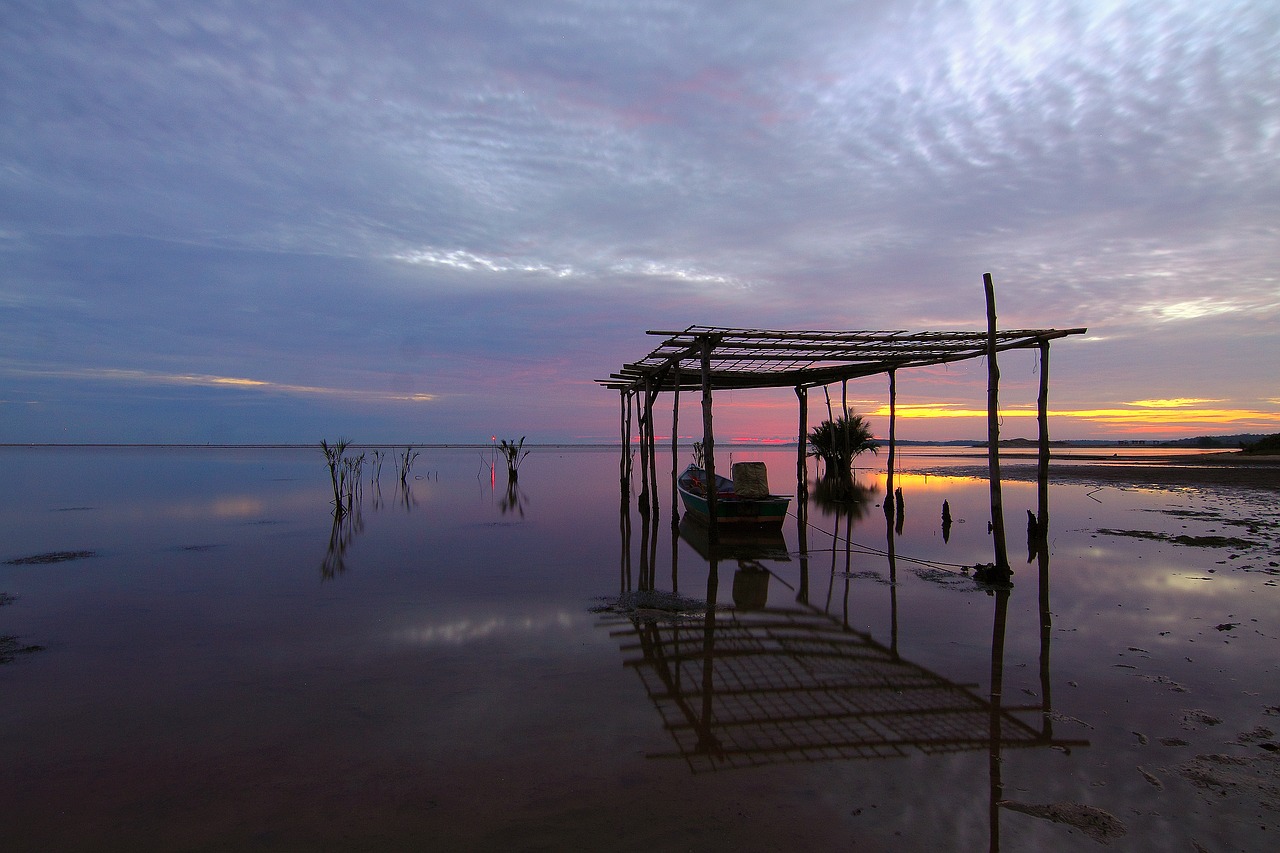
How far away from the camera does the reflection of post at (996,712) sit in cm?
337

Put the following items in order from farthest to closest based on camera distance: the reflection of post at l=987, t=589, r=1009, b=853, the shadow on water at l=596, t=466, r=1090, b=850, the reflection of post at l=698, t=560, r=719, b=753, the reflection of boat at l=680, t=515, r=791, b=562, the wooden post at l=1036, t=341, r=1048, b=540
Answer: the reflection of boat at l=680, t=515, r=791, b=562
the wooden post at l=1036, t=341, r=1048, b=540
the reflection of post at l=698, t=560, r=719, b=753
the shadow on water at l=596, t=466, r=1090, b=850
the reflection of post at l=987, t=589, r=1009, b=853

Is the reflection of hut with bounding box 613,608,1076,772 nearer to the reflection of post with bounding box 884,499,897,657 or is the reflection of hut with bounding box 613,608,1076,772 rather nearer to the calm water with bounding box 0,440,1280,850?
the calm water with bounding box 0,440,1280,850

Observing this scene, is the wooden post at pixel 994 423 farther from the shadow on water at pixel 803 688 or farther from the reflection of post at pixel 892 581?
the reflection of post at pixel 892 581

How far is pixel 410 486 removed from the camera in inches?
1152

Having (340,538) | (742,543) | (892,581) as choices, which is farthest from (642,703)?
(340,538)

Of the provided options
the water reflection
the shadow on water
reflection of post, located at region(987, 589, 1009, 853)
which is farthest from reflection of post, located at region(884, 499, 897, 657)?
the water reflection

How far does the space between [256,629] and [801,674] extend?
615 centimetres

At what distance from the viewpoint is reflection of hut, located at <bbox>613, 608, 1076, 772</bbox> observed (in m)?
4.25

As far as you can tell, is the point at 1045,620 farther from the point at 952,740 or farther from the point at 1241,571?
the point at 1241,571

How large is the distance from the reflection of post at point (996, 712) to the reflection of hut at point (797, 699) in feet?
0.16

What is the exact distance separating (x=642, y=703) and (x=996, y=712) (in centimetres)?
270

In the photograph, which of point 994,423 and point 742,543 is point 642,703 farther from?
point 742,543

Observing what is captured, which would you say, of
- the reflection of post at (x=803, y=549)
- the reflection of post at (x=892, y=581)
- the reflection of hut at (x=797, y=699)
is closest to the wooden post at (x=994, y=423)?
the reflection of post at (x=892, y=581)

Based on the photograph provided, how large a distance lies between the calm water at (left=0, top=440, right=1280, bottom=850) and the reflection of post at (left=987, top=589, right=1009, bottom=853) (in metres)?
0.03
